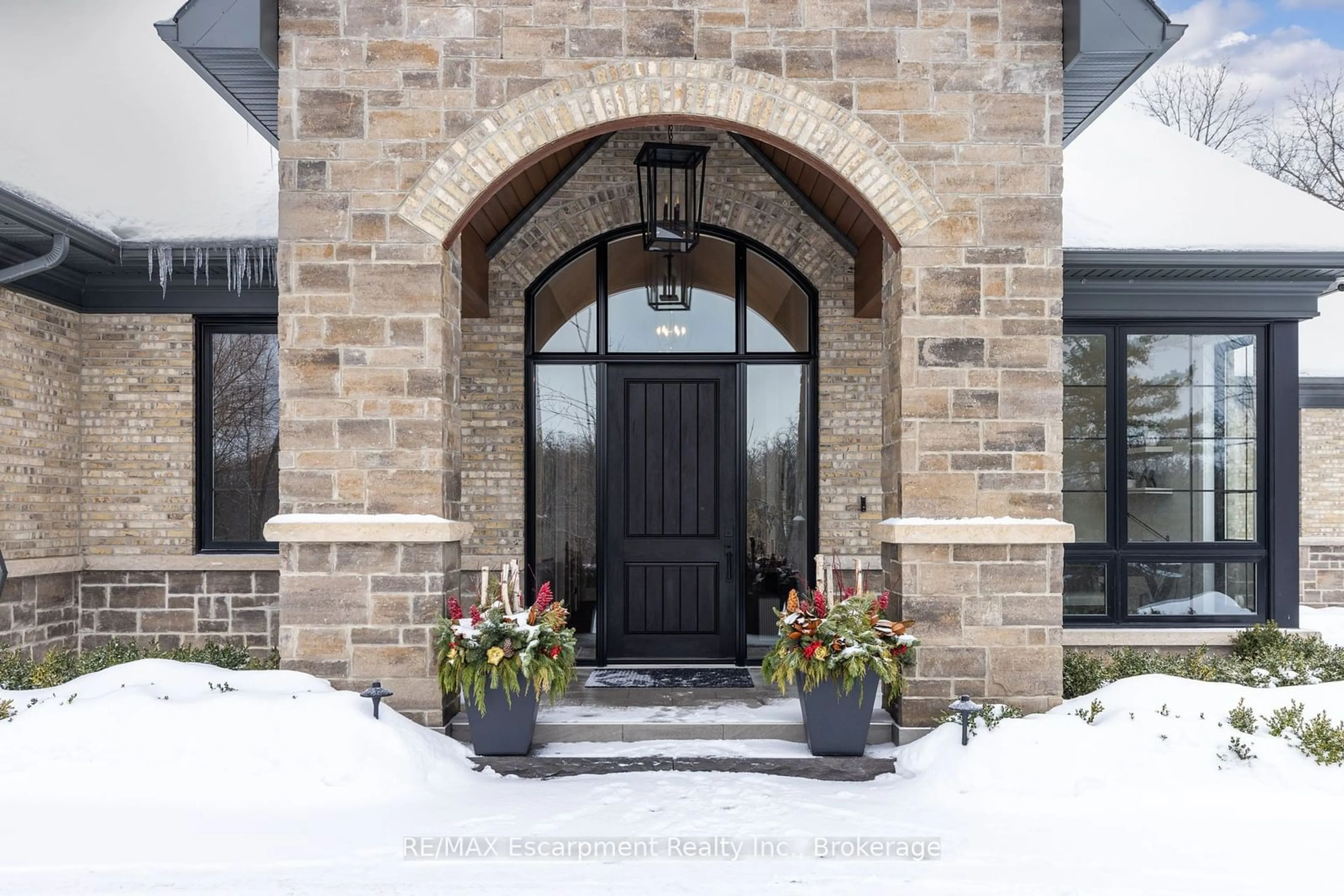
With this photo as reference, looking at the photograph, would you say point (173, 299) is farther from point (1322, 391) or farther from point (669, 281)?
point (1322, 391)

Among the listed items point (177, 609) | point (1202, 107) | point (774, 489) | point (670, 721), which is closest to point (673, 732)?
point (670, 721)

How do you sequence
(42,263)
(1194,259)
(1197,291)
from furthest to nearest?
(1197,291) → (1194,259) → (42,263)

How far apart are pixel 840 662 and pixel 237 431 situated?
538 cm

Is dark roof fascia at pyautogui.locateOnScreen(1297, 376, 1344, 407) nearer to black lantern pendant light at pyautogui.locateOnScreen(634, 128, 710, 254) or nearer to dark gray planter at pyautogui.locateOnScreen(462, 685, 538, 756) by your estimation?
black lantern pendant light at pyautogui.locateOnScreen(634, 128, 710, 254)

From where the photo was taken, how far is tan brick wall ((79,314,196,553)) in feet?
26.3

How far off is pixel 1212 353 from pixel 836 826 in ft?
18.4

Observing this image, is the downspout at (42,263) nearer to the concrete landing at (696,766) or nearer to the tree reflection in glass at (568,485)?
the tree reflection in glass at (568,485)

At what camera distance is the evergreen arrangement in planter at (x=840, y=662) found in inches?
218

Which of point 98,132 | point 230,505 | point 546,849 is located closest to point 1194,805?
point 546,849

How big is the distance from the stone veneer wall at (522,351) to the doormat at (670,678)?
130 centimetres

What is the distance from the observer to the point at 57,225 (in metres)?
6.61

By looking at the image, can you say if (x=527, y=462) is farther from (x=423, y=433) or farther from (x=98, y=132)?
(x=98, y=132)

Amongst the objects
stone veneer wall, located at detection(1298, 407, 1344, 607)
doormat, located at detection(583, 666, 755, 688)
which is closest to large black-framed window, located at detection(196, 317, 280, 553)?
doormat, located at detection(583, 666, 755, 688)

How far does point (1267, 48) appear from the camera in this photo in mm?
46062
